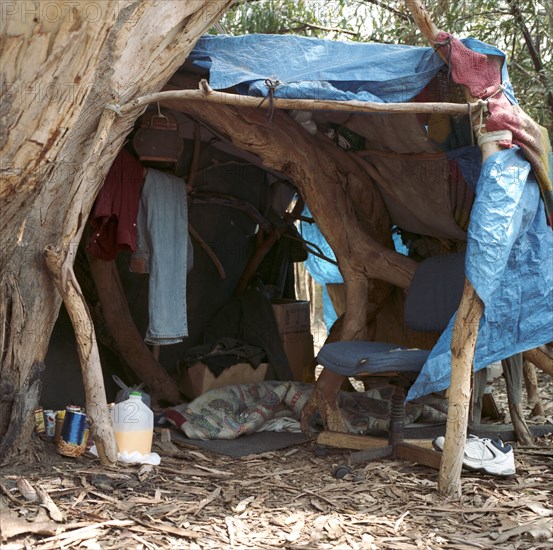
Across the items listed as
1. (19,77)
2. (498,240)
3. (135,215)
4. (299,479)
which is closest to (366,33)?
(135,215)

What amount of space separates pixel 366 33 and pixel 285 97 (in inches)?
190

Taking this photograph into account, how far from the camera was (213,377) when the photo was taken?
662 cm

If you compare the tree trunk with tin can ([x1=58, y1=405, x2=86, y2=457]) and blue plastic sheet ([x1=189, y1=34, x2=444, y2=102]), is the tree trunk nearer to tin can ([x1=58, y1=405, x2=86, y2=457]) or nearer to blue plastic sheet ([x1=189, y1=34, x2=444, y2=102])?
tin can ([x1=58, y1=405, x2=86, y2=457])

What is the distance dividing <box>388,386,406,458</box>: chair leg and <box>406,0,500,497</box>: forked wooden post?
666mm

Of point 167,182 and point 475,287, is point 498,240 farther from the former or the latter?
point 167,182

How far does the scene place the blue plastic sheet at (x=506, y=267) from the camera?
179 inches

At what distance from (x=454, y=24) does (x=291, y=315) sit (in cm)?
336

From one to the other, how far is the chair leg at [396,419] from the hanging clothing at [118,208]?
2.02 m

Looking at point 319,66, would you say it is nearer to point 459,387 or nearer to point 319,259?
point 459,387

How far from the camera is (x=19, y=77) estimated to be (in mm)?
3086

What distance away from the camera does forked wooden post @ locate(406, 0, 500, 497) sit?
4539mm

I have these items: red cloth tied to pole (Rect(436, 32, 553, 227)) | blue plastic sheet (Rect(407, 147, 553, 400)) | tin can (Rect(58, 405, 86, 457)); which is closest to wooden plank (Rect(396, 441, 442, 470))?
blue plastic sheet (Rect(407, 147, 553, 400))

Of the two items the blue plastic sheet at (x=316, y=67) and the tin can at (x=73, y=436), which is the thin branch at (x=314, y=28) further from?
the tin can at (x=73, y=436)

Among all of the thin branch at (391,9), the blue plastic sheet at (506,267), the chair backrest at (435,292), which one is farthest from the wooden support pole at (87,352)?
the thin branch at (391,9)
